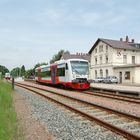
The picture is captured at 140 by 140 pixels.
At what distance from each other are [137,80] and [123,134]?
5405 cm

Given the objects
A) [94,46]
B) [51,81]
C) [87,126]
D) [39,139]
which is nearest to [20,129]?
[39,139]

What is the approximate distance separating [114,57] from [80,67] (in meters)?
41.3

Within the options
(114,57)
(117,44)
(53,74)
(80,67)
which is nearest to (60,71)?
(80,67)

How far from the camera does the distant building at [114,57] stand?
6916cm

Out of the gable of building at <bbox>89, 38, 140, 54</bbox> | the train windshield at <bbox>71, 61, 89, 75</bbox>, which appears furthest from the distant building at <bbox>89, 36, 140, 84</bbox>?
the train windshield at <bbox>71, 61, 89, 75</bbox>

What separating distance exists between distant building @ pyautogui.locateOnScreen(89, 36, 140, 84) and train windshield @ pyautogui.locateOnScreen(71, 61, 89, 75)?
114 feet

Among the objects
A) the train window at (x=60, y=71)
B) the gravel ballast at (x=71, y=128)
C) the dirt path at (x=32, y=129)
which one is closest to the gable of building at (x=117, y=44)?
the train window at (x=60, y=71)

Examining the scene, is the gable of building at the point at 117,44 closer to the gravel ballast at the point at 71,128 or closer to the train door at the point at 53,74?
the train door at the point at 53,74

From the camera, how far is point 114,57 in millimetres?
70875

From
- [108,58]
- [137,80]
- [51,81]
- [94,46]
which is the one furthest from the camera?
[94,46]

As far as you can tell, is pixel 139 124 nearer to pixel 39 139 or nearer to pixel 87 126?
pixel 87 126

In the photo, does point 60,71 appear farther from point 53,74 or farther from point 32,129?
point 32,129

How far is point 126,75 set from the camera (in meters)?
64.1

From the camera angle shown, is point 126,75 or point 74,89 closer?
point 74,89
